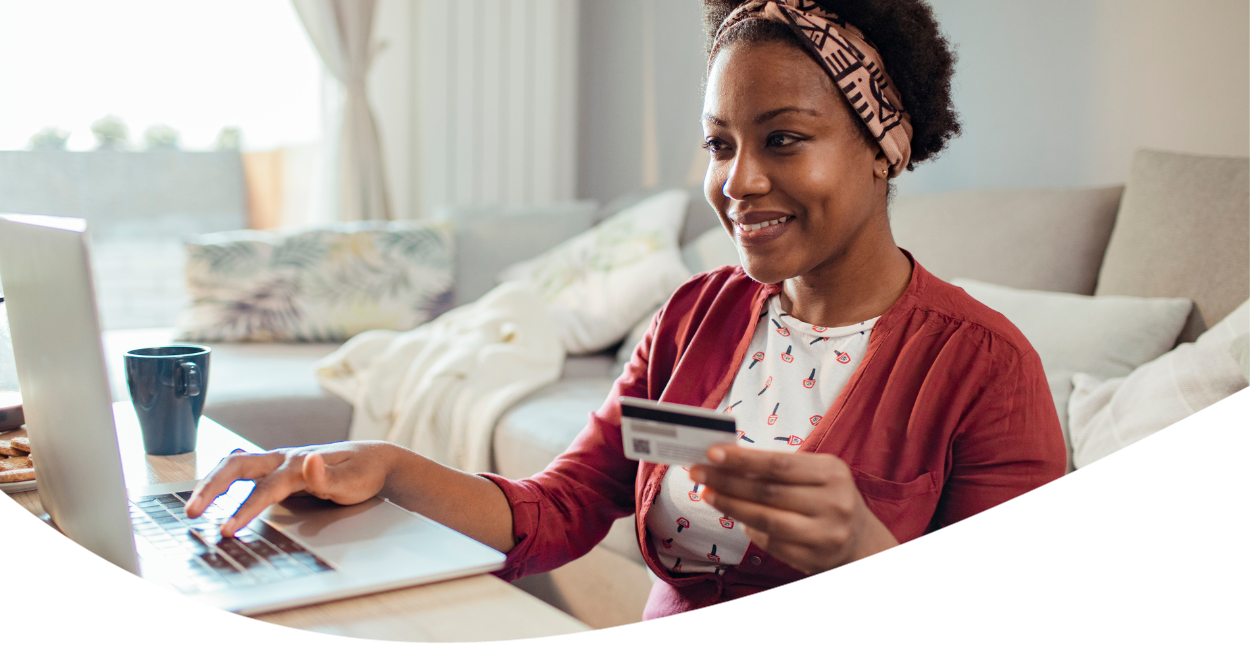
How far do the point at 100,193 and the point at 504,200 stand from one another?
41.2 inches

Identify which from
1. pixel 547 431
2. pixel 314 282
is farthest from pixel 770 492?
pixel 314 282

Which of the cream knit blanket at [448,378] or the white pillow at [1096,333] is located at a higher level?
the white pillow at [1096,333]

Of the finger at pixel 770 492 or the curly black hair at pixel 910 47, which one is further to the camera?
the curly black hair at pixel 910 47

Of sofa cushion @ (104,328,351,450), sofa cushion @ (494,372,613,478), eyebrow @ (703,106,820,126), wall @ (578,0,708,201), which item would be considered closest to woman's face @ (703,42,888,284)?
eyebrow @ (703,106,820,126)

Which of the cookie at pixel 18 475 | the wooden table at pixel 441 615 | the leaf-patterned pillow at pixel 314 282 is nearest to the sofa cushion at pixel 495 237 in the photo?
the leaf-patterned pillow at pixel 314 282

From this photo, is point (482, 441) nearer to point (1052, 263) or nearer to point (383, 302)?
point (383, 302)

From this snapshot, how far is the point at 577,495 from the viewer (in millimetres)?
713

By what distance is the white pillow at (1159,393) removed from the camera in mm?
853

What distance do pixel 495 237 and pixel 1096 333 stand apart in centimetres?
137

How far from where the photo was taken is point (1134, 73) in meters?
1.28

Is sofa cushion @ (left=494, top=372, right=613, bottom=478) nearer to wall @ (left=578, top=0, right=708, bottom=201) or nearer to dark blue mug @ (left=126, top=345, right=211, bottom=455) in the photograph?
dark blue mug @ (left=126, top=345, right=211, bottom=455)

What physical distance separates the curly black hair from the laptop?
1.25ft

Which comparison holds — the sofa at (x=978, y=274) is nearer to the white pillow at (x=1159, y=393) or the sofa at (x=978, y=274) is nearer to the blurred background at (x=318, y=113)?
the white pillow at (x=1159, y=393)

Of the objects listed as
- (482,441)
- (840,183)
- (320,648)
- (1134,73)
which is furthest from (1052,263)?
(320,648)
